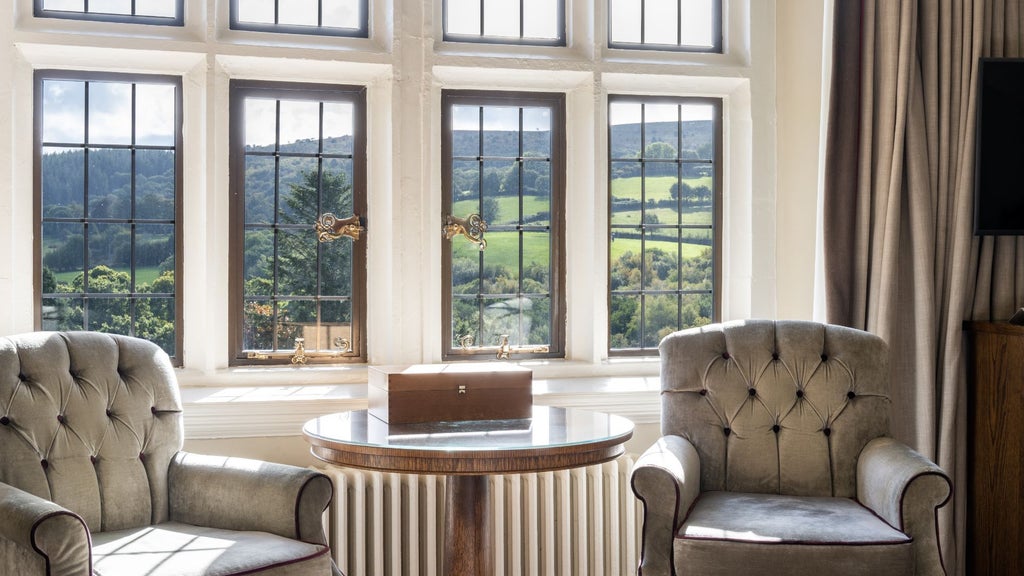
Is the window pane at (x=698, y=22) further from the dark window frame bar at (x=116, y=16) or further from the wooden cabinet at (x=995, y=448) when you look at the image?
the dark window frame bar at (x=116, y=16)

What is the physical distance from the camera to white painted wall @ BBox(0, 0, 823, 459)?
329 cm

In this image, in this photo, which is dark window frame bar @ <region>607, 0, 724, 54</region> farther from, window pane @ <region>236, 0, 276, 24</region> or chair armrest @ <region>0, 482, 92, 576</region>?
chair armrest @ <region>0, 482, 92, 576</region>

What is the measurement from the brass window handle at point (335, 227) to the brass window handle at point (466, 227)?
0.32 meters

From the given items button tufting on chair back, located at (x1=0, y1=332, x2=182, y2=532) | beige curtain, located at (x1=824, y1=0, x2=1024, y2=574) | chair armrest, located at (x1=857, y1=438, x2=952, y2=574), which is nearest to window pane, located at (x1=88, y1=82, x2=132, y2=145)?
button tufting on chair back, located at (x1=0, y1=332, x2=182, y2=532)

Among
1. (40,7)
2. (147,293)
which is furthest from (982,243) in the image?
(40,7)

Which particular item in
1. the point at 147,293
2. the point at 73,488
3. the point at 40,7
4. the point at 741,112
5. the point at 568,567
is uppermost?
the point at 40,7

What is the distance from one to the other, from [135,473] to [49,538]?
2.08 ft

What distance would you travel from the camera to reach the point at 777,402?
3.00 metres

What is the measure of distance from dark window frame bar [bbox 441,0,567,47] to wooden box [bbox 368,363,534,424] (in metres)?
1.40

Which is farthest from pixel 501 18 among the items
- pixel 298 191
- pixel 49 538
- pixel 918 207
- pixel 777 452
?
pixel 49 538

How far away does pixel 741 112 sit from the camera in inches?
149

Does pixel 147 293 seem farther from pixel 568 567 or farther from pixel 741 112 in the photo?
pixel 741 112

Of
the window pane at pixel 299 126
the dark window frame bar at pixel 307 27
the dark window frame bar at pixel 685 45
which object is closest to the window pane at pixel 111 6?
the dark window frame bar at pixel 307 27

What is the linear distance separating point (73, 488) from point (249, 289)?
A: 1105 mm
